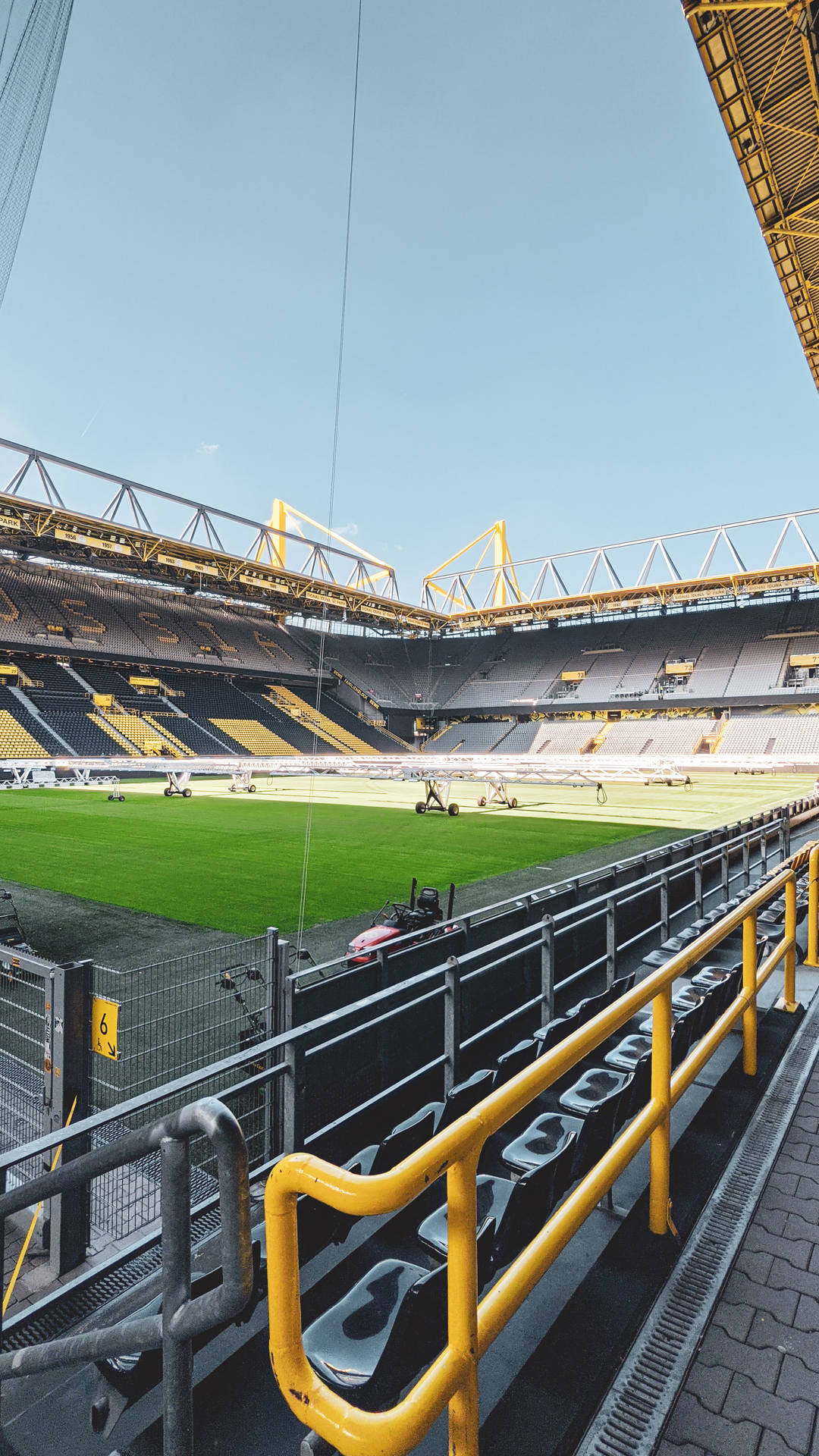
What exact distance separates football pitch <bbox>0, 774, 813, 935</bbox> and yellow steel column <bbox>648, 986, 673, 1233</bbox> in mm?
6605

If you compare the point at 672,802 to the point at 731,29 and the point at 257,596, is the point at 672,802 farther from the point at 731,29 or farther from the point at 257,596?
the point at 257,596

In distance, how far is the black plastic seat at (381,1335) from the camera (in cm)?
168

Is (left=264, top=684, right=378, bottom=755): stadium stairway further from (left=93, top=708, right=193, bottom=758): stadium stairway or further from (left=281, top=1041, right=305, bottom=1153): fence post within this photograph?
(left=281, top=1041, right=305, bottom=1153): fence post

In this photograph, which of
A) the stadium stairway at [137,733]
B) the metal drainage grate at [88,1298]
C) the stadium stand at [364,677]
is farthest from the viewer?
the stadium stand at [364,677]

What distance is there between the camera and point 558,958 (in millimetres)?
7086

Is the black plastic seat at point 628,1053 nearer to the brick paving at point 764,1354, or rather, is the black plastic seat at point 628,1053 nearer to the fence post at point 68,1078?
the brick paving at point 764,1354

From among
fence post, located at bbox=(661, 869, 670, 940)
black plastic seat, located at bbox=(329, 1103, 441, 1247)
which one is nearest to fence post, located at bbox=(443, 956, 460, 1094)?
black plastic seat, located at bbox=(329, 1103, 441, 1247)

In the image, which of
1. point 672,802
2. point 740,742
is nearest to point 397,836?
point 672,802

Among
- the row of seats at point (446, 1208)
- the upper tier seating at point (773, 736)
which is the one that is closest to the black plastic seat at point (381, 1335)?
the row of seats at point (446, 1208)

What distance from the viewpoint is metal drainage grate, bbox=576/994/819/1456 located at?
6.50 ft

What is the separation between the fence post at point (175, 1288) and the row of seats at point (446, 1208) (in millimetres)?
484

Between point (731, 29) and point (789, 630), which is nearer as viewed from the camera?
point (731, 29)

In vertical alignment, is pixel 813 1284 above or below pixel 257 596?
below

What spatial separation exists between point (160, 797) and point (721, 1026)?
2599 cm
